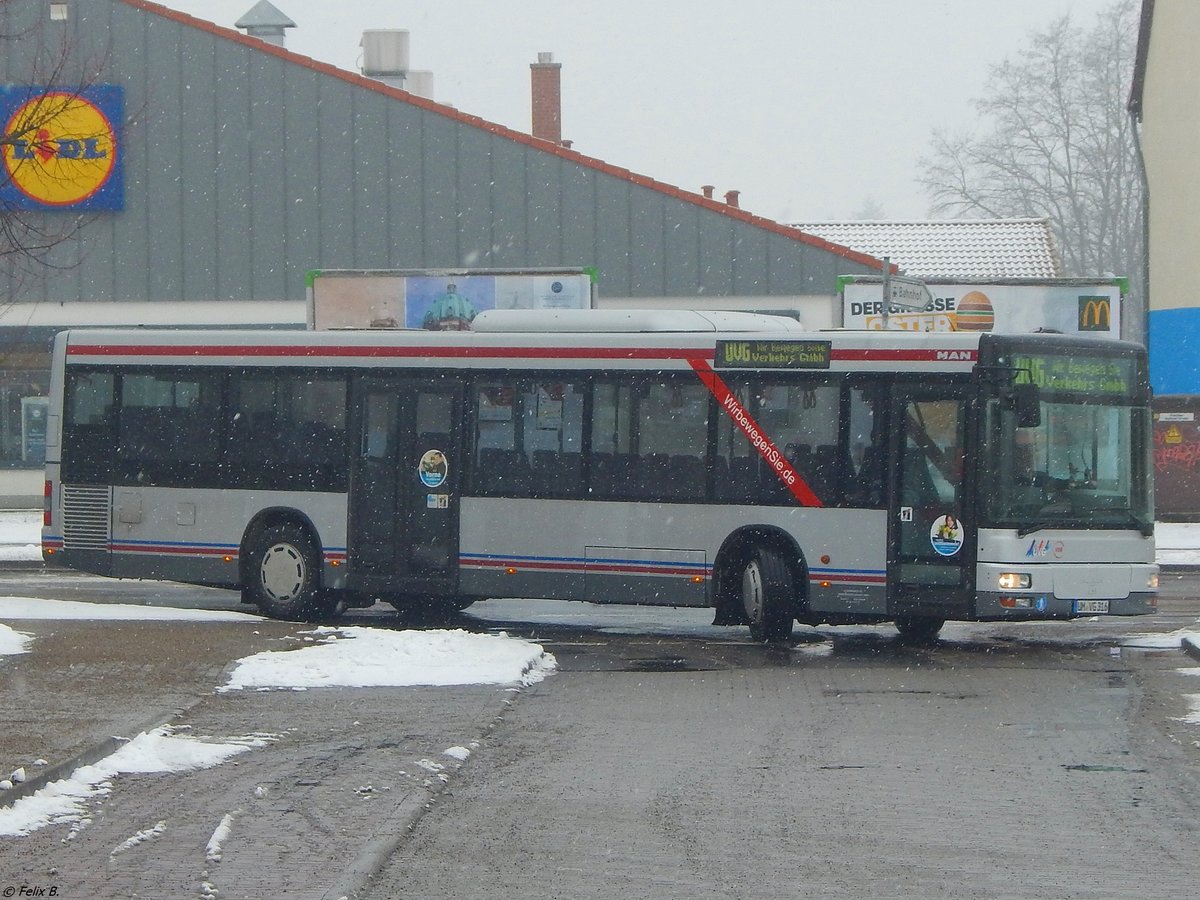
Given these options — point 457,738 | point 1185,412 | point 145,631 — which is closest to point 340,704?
point 457,738

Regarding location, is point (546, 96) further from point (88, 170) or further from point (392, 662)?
point (392, 662)

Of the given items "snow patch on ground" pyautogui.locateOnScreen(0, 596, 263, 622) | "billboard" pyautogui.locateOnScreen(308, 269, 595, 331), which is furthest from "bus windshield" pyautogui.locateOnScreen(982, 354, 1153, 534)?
"billboard" pyautogui.locateOnScreen(308, 269, 595, 331)

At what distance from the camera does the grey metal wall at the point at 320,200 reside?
110 feet

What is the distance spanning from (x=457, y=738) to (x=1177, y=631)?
28.4 feet

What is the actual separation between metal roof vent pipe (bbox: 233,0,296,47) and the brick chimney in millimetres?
6231

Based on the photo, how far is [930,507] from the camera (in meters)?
14.8

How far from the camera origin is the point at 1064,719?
36.6 feet

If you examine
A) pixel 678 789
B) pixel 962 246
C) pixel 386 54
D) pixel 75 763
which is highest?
pixel 386 54

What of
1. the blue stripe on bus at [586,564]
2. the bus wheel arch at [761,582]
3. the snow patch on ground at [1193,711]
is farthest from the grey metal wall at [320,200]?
the snow patch on ground at [1193,711]

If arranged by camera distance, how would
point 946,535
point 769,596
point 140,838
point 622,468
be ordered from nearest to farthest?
point 140,838 → point 946,535 → point 769,596 → point 622,468

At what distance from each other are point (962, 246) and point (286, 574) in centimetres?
2912

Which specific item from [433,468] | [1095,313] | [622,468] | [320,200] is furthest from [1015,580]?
[320,200]

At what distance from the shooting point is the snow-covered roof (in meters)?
41.5

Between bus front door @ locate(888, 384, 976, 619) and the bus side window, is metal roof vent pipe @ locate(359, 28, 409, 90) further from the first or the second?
bus front door @ locate(888, 384, 976, 619)
